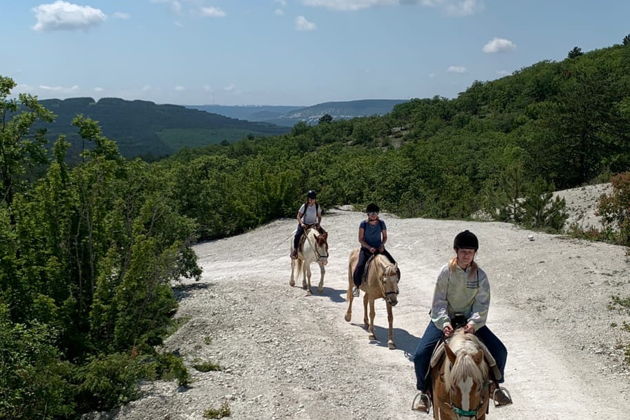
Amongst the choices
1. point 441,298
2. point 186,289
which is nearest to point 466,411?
point 441,298

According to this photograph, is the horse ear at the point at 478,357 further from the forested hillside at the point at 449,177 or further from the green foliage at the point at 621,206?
the forested hillside at the point at 449,177

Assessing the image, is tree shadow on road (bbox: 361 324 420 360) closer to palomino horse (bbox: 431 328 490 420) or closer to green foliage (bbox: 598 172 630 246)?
palomino horse (bbox: 431 328 490 420)

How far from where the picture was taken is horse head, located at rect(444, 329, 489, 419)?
491cm

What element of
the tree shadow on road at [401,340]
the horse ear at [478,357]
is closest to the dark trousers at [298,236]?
the tree shadow on road at [401,340]

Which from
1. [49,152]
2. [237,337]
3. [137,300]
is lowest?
[237,337]

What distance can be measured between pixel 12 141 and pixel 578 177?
36977 mm

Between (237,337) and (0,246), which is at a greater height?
(0,246)

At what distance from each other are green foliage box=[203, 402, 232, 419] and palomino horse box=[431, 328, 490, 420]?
12.1 feet

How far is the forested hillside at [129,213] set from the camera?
8148mm

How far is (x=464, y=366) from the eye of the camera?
4906mm

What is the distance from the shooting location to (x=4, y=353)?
727cm

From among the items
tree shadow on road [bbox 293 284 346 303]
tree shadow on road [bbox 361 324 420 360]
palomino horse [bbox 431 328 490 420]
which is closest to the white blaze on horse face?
palomino horse [bbox 431 328 490 420]

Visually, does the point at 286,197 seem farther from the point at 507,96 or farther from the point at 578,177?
the point at 507,96

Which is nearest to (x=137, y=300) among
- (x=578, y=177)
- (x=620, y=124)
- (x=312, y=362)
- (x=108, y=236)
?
(x=108, y=236)
